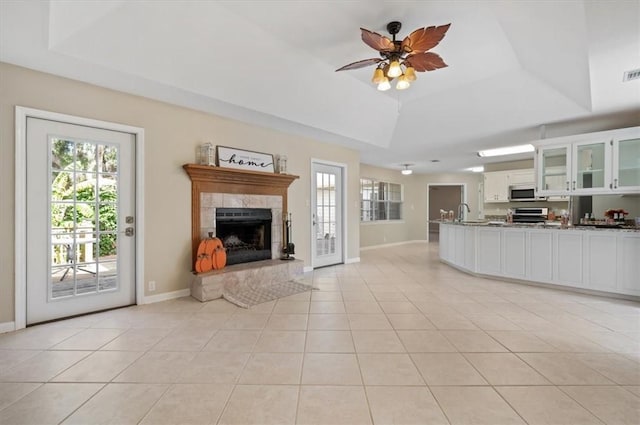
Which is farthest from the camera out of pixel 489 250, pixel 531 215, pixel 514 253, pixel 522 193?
pixel 522 193

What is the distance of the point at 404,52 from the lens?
2779mm

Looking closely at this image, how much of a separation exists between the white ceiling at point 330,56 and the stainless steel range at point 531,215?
108 inches

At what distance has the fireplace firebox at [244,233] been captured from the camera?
4.31 m

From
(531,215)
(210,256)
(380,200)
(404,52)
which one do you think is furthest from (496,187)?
(210,256)

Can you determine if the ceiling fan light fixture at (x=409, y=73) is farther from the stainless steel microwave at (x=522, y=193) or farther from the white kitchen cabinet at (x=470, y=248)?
the stainless steel microwave at (x=522, y=193)

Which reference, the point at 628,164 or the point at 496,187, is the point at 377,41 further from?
the point at 496,187

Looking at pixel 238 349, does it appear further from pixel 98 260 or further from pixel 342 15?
pixel 342 15

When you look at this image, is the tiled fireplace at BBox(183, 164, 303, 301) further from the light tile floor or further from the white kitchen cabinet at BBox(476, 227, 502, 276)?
the white kitchen cabinet at BBox(476, 227, 502, 276)

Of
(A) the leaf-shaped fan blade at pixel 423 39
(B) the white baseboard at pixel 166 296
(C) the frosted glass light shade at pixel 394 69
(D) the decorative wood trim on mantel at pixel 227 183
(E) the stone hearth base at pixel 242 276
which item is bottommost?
(B) the white baseboard at pixel 166 296

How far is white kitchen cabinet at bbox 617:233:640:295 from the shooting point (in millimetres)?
3578

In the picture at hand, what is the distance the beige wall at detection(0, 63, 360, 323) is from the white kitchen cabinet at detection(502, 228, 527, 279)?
353cm

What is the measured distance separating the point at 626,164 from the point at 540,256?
1.76 meters

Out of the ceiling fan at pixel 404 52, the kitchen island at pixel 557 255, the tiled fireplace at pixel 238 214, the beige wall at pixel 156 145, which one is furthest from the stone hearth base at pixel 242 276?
the kitchen island at pixel 557 255

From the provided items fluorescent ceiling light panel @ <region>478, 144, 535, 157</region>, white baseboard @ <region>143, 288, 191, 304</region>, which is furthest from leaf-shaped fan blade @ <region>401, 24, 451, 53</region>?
fluorescent ceiling light panel @ <region>478, 144, 535, 157</region>
